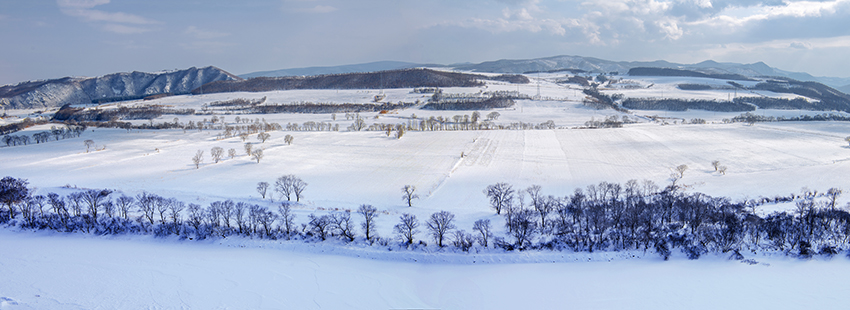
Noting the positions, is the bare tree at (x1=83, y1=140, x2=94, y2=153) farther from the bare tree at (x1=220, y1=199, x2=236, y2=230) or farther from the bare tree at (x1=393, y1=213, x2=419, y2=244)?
the bare tree at (x1=393, y1=213, x2=419, y2=244)

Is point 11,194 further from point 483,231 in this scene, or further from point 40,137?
point 40,137

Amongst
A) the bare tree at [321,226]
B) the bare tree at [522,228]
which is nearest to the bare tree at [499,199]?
the bare tree at [522,228]

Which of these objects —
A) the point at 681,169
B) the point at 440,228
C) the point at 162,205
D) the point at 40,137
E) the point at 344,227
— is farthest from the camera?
the point at 40,137

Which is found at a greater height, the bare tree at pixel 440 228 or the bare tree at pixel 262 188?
the bare tree at pixel 262 188

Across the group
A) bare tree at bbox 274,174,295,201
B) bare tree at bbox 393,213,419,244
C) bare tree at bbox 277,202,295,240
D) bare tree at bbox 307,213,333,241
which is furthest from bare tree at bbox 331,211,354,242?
bare tree at bbox 274,174,295,201

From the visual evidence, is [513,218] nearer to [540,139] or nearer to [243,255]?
[243,255]

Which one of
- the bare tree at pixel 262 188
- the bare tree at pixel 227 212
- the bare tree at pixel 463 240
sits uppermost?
the bare tree at pixel 262 188

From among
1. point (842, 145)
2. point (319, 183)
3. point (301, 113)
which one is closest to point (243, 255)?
point (319, 183)

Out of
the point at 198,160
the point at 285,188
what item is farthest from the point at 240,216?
the point at 198,160

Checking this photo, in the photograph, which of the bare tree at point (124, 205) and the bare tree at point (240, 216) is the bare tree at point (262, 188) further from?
the bare tree at point (124, 205)
